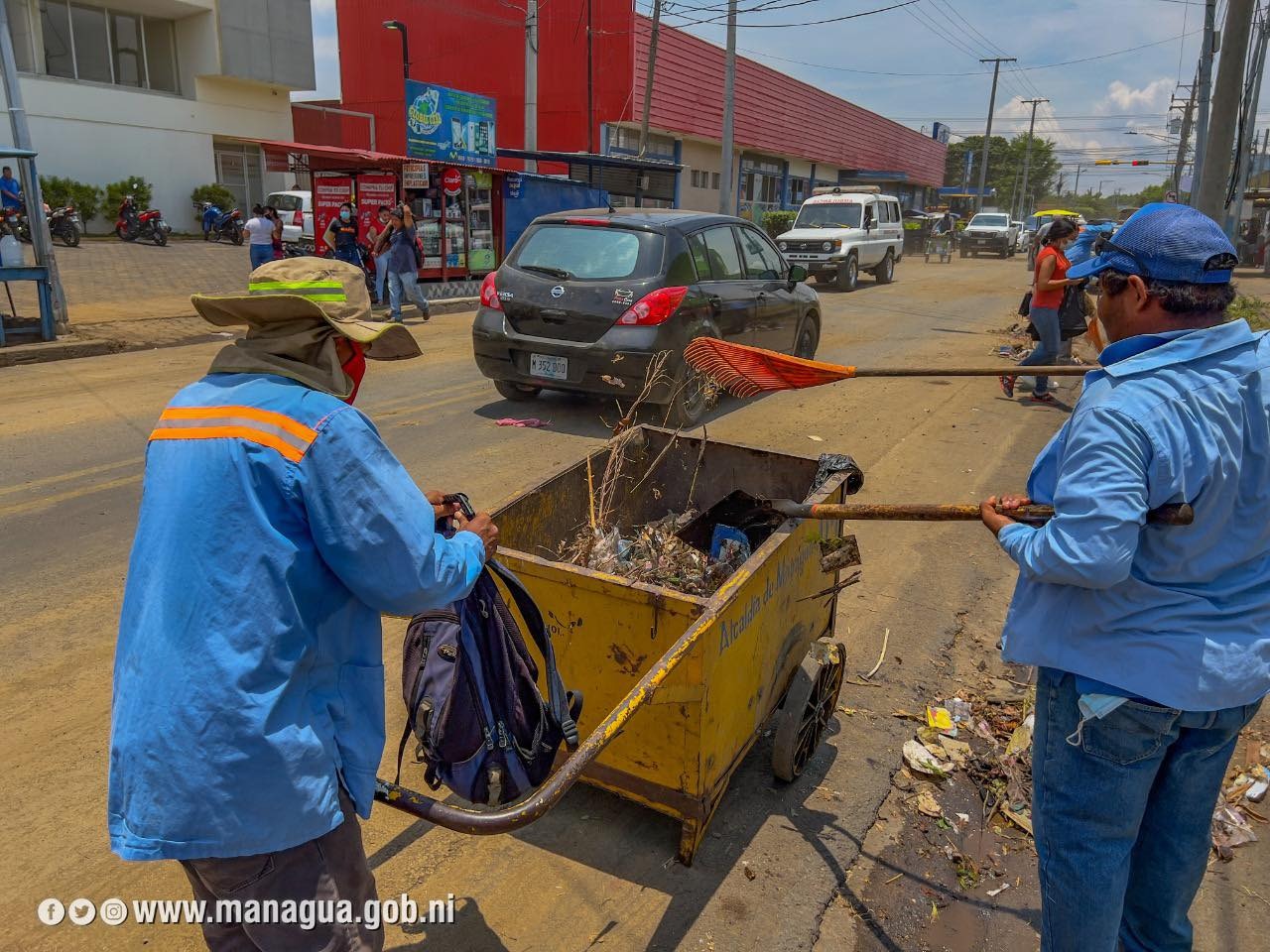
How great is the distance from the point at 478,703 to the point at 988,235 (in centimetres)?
4099

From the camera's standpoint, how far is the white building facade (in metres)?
23.6

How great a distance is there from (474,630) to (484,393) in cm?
719

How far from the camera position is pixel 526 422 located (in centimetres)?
795

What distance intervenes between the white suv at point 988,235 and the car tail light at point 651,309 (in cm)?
3544

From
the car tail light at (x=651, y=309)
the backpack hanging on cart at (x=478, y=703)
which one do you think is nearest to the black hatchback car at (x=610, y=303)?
the car tail light at (x=651, y=309)

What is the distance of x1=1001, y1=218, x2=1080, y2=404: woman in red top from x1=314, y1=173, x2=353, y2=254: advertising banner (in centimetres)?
1231

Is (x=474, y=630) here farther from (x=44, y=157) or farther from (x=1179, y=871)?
(x=44, y=157)

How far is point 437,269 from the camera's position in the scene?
1667 centimetres

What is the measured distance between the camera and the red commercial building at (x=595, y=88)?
88.6ft

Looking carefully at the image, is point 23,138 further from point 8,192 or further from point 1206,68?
point 1206,68

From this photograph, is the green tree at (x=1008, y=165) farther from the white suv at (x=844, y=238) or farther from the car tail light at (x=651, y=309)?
the car tail light at (x=651, y=309)

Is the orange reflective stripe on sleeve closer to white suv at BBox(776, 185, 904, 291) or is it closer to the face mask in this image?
the face mask

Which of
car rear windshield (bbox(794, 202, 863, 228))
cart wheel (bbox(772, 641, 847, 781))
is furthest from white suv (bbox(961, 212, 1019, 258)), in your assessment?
cart wheel (bbox(772, 641, 847, 781))

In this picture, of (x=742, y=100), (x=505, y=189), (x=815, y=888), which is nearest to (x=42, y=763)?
(x=815, y=888)
